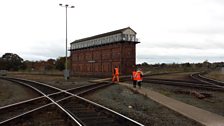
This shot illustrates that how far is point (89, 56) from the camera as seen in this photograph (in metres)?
79.1

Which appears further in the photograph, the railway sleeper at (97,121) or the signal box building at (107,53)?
the signal box building at (107,53)

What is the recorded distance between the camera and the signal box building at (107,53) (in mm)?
64188

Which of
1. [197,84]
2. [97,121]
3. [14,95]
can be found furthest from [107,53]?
[97,121]

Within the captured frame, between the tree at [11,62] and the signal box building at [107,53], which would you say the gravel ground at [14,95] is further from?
the tree at [11,62]

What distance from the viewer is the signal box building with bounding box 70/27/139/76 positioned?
211ft

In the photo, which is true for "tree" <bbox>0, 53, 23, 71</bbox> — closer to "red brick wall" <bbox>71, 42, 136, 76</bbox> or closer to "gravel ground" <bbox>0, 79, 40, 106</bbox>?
"red brick wall" <bbox>71, 42, 136, 76</bbox>

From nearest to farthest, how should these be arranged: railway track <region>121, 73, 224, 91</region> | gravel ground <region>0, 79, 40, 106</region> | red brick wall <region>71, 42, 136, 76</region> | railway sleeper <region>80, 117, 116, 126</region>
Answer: railway sleeper <region>80, 117, 116, 126</region>
gravel ground <region>0, 79, 40, 106</region>
railway track <region>121, 73, 224, 91</region>
red brick wall <region>71, 42, 136, 76</region>

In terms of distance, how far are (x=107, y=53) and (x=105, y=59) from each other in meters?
1.87

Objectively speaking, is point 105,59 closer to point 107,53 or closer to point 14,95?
point 107,53

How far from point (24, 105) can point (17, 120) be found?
4021mm

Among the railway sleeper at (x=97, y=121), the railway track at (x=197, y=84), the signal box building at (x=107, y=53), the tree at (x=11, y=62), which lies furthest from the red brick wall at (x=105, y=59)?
the railway sleeper at (x=97, y=121)

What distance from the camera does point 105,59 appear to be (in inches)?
2785

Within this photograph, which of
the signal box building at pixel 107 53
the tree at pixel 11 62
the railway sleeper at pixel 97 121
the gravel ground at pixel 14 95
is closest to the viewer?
the railway sleeper at pixel 97 121

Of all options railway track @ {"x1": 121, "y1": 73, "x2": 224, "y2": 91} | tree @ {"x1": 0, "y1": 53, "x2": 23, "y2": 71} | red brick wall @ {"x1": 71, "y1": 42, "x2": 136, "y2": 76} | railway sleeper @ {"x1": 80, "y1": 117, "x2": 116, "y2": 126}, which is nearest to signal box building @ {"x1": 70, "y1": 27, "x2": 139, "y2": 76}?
red brick wall @ {"x1": 71, "y1": 42, "x2": 136, "y2": 76}
